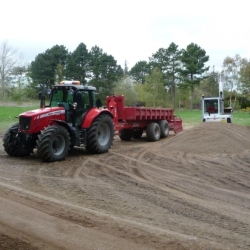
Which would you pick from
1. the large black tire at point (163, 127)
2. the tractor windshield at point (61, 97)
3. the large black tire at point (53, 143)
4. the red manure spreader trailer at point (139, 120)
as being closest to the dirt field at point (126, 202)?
the large black tire at point (53, 143)

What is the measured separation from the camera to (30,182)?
883 centimetres

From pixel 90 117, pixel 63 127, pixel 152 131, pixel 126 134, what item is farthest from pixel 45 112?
pixel 126 134

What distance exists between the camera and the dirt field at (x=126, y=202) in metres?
5.26

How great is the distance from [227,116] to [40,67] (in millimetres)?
35296

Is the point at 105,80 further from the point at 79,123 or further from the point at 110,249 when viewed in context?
the point at 110,249

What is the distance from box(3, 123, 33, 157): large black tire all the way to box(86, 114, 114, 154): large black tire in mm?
1930

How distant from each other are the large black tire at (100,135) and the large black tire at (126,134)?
176 inches

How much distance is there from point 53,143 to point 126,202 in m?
5.02

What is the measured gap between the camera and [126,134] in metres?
18.8

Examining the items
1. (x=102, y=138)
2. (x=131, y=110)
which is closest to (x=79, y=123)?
(x=102, y=138)

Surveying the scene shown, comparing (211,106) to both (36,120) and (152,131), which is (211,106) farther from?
(36,120)

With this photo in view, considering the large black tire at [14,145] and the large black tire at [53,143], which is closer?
the large black tire at [53,143]

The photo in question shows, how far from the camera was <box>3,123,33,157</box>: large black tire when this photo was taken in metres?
12.2

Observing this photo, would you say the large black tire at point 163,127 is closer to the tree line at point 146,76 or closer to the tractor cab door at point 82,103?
the tractor cab door at point 82,103
